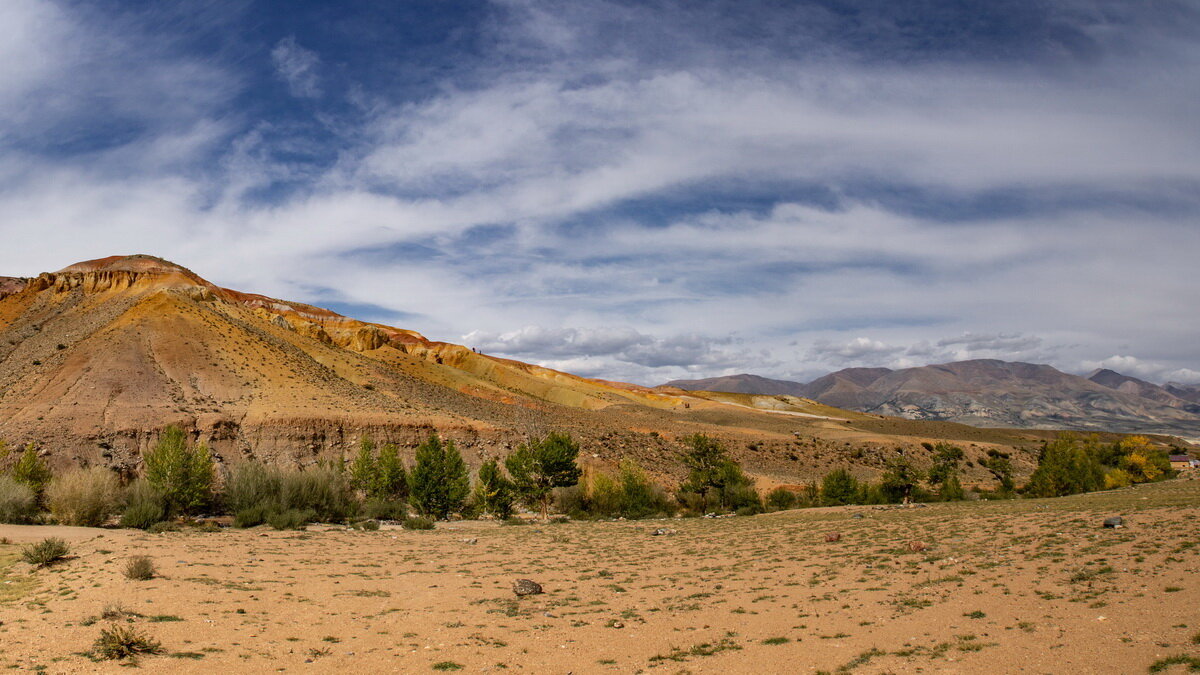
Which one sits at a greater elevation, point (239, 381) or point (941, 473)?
point (239, 381)

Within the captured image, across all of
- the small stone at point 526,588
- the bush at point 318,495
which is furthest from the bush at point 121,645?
the bush at point 318,495

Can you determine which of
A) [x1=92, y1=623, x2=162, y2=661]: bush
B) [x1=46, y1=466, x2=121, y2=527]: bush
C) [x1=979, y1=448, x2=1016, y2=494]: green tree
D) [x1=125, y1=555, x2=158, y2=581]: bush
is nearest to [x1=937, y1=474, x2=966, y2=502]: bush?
[x1=979, y1=448, x2=1016, y2=494]: green tree

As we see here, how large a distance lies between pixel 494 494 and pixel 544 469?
382 centimetres

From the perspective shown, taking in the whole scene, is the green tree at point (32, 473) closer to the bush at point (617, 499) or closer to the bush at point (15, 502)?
the bush at point (15, 502)

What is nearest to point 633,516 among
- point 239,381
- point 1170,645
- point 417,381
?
point 1170,645

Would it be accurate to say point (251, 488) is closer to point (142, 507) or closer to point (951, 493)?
point (142, 507)

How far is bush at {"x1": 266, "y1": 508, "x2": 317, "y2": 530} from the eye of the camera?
3406 cm

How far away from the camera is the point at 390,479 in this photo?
46.8 m

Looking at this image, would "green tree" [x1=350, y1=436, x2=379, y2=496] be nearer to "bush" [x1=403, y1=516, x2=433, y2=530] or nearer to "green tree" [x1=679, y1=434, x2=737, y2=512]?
"bush" [x1=403, y1=516, x2=433, y2=530]

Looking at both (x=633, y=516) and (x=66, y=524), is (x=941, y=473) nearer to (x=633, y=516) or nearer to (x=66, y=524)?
(x=633, y=516)

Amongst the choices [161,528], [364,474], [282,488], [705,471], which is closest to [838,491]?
[705,471]

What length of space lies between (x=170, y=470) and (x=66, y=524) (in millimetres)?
6407

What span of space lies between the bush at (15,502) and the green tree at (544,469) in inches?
1015

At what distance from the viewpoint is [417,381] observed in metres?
85.1
